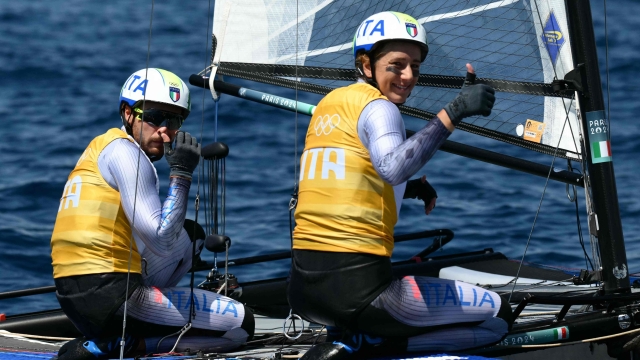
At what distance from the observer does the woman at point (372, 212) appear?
147 inches

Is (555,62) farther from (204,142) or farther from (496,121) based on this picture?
(204,142)

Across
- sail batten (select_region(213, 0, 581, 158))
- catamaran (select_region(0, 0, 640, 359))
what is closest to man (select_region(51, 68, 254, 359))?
catamaran (select_region(0, 0, 640, 359))

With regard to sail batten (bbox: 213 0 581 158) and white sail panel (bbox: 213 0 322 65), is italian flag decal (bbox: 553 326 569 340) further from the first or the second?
white sail panel (bbox: 213 0 322 65)

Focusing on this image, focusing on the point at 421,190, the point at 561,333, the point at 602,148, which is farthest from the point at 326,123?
the point at 602,148

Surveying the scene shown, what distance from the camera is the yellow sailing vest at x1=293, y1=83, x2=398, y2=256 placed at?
3.82m

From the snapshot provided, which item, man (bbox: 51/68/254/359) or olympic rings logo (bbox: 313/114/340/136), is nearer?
olympic rings logo (bbox: 313/114/340/136)

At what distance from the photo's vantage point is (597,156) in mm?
4770

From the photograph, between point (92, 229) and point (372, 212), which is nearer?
point (372, 212)

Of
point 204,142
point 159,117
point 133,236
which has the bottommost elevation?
point 133,236

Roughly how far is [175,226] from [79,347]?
585 mm

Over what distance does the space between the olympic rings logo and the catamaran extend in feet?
2.62

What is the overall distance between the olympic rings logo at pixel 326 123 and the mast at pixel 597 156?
4.39 feet

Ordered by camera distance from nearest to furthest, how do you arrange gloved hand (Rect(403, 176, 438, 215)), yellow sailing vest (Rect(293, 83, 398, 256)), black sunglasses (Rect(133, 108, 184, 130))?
yellow sailing vest (Rect(293, 83, 398, 256)) → black sunglasses (Rect(133, 108, 184, 130)) → gloved hand (Rect(403, 176, 438, 215))

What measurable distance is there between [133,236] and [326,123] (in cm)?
88
